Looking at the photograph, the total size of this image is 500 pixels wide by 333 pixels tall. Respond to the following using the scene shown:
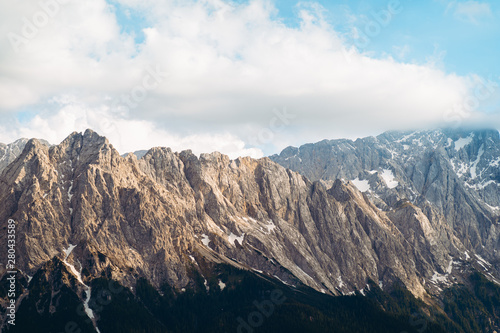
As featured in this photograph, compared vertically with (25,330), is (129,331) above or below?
below

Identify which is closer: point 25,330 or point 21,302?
point 25,330

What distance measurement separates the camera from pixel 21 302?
655ft

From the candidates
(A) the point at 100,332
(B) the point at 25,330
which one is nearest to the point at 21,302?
(B) the point at 25,330

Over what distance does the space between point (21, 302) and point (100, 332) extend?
39.0 m

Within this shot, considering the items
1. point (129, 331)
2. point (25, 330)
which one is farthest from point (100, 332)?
point (25, 330)

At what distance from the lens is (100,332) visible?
197 metres

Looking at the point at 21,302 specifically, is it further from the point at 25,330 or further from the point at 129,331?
the point at 129,331

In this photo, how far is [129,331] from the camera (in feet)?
654

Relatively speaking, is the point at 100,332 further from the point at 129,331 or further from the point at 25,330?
the point at 25,330

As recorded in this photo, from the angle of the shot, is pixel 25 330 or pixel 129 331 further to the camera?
pixel 129 331

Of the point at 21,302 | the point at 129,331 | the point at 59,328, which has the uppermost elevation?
the point at 21,302

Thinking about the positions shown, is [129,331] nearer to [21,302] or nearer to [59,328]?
[59,328]

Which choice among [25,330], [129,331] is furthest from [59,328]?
[129,331]

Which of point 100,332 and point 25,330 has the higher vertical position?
point 25,330
